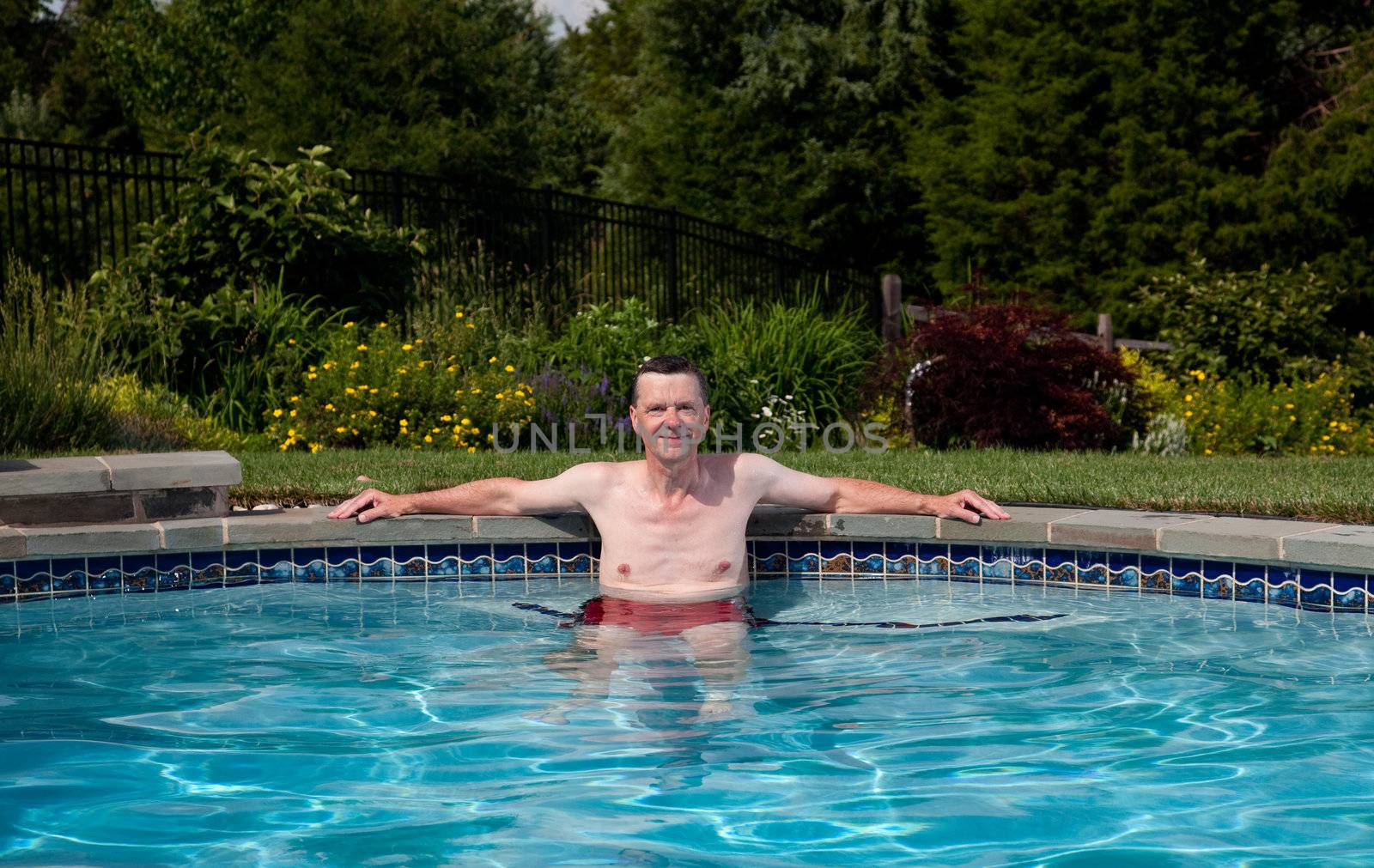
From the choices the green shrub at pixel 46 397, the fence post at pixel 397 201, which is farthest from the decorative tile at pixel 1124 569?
the fence post at pixel 397 201

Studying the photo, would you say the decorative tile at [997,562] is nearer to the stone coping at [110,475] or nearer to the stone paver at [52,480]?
the stone coping at [110,475]

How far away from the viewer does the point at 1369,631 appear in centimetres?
522

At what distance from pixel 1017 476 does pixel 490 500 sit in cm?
297

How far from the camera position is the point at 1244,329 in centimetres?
1419

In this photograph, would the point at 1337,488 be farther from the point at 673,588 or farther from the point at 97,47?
the point at 97,47

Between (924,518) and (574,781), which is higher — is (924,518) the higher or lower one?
→ the higher one

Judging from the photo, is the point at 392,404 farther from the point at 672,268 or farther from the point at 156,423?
the point at 672,268

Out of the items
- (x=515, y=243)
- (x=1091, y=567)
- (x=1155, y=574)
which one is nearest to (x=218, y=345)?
(x=515, y=243)

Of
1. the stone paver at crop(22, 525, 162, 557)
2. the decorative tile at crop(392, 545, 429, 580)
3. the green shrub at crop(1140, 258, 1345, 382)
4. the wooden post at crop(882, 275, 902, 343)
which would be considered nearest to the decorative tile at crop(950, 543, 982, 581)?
the decorative tile at crop(392, 545, 429, 580)

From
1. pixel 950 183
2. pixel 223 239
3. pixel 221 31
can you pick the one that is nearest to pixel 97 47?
pixel 221 31

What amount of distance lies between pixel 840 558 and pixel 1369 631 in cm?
209

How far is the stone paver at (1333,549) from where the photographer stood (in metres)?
5.21

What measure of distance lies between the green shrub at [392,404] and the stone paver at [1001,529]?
4.55 meters

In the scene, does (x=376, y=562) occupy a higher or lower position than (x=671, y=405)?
lower
